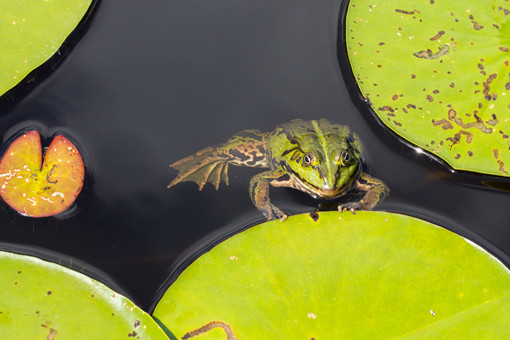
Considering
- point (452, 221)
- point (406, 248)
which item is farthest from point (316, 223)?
point (452, 221)

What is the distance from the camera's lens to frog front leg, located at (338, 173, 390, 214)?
3.44 m

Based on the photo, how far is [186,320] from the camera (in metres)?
2.65

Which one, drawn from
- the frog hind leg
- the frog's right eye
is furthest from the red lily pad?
the frog's right eye

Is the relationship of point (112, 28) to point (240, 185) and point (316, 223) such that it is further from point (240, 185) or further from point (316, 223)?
point (316, 223)

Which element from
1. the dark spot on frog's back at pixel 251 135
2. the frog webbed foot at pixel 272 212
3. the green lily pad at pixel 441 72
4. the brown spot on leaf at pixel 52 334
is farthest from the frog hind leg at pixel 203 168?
the brown spot on leaf at pixel 52 334

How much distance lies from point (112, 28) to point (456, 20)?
299 centimetres

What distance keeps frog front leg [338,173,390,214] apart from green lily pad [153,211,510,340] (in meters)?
0.50

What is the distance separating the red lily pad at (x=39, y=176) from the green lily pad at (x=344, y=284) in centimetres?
114

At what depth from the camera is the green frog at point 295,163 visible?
11.2 ft

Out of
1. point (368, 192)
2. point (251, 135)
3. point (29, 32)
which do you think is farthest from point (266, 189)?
point (29, 32)

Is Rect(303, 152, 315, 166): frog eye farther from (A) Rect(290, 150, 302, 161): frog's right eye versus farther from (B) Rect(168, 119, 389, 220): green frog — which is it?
(A) Rect(290, 150, 302, 161): frog's right eye

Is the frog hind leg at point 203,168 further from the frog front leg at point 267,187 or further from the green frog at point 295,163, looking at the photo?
the frog front leg at point 267,187

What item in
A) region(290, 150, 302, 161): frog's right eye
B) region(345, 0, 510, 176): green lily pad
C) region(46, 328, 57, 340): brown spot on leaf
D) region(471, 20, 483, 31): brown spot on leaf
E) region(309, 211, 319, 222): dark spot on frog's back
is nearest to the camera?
region(46, 328, 57, 340): brown spot on leaf

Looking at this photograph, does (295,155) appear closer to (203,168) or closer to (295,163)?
(295,163)
